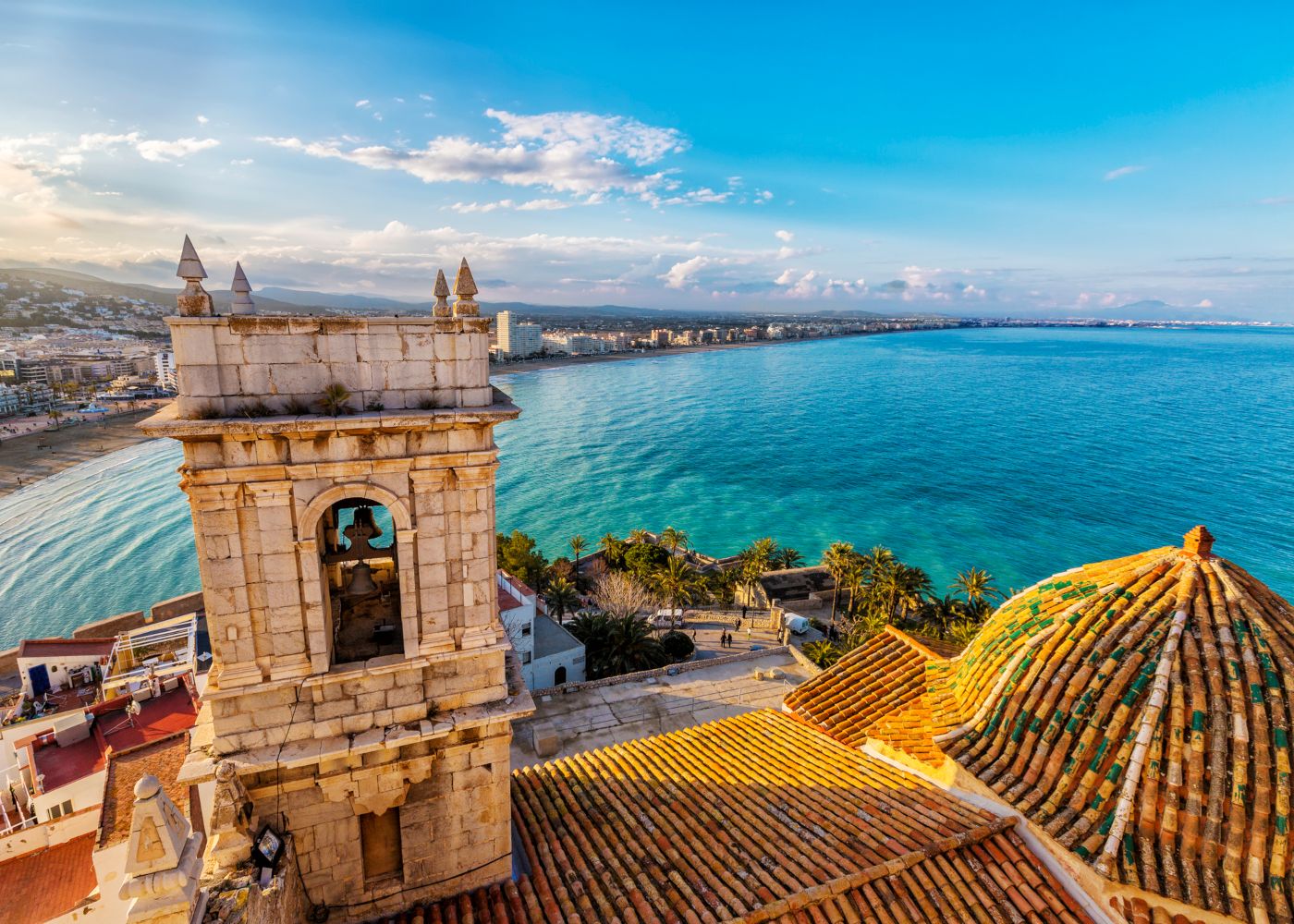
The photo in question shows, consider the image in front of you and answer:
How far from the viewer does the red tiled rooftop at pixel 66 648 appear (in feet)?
81.2

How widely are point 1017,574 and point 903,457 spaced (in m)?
35.5

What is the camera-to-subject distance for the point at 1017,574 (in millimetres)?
48906

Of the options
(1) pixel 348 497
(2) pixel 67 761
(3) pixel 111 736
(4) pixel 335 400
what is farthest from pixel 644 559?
(4) pixel 335 400

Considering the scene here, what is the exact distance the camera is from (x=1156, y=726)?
24.7ft

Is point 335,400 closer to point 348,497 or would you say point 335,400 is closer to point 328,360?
point 328,360

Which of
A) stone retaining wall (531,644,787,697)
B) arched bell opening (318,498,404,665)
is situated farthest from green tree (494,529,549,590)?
arched bell opening (318,498,404,665)

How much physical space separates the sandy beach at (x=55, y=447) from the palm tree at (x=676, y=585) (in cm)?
6613

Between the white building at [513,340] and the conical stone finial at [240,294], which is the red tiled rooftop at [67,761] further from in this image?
the white building at [513,340]

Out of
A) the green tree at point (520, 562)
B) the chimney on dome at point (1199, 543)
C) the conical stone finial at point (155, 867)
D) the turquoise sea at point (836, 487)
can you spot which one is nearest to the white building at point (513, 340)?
the turquoise sea at point (836, 487)

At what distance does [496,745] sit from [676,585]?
3068 cm

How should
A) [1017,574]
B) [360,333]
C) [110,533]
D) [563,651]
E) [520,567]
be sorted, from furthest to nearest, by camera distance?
[110,533] → [1017,574] → [520,567] → [563,651] → [360,333]

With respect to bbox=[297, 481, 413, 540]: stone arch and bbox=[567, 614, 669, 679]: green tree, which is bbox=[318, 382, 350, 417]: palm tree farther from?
bbox=[567, 614, 669, 679]: green tree

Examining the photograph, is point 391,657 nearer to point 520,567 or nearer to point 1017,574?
point 520,567

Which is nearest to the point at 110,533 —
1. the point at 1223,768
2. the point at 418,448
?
the point at 418,448
